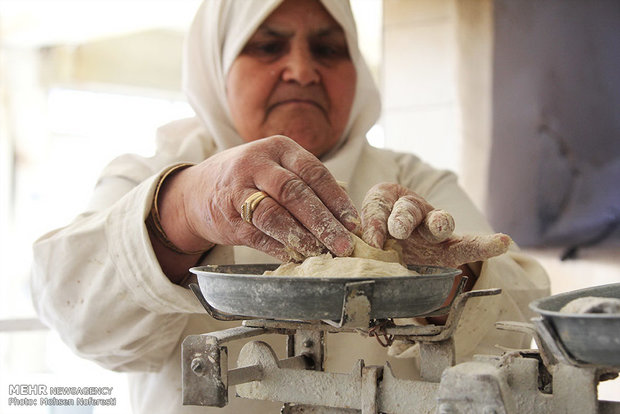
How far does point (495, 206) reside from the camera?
9.68ft

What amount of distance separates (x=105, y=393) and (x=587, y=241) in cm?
201

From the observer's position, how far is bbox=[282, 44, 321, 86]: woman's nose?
1.58 metres

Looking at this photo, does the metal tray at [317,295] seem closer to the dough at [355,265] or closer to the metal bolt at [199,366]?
the dough at [355,265]

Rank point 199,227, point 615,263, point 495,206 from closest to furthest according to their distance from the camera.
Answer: point 199,227 < point 615,263 < point 495,206

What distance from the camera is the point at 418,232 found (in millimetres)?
1069

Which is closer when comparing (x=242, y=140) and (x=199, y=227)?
(x=199, y=227)

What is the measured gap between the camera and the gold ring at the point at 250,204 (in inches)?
39.2

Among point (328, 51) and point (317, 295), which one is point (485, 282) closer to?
point (317, 295)

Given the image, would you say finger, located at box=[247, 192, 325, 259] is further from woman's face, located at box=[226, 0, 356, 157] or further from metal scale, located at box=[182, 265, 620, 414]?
woman's face, located at box=[226, 0, 356, 157]

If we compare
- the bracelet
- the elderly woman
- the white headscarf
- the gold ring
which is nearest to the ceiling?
the white headscarf

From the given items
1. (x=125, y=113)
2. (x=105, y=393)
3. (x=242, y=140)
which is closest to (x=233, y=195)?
(x=242, y=140)

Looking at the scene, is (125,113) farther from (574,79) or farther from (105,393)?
(105,393)

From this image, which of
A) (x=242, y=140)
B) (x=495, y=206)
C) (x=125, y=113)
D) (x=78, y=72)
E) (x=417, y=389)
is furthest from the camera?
(x=125, y=113)

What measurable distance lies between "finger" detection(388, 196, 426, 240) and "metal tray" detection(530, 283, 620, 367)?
26cm
